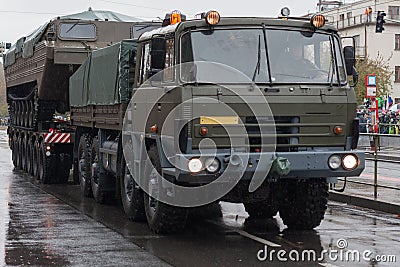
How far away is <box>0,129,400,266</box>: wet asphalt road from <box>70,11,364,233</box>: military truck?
0.50 metres

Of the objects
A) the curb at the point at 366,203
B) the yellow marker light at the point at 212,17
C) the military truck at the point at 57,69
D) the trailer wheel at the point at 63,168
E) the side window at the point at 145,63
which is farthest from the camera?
the trailer wheel at the point at 63,168

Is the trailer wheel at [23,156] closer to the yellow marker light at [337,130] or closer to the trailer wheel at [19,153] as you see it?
the trailer wheel at [19,153]

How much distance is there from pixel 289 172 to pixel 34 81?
11.6 m

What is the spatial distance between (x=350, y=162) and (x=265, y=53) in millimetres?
1754

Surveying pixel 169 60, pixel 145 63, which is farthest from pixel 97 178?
pixel 169 60

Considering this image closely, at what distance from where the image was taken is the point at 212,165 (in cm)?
1015

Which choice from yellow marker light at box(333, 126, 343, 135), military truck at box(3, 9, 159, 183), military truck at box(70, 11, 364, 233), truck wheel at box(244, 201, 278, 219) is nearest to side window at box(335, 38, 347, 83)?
military truck at box(70, 11, 364, 233)

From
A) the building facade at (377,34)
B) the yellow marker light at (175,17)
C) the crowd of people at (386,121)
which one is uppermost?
the building facade at (377,34)

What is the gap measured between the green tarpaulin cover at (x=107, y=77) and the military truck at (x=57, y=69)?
6.58ft

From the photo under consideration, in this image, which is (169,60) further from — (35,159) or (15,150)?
(15,150)

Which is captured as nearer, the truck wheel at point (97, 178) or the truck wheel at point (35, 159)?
the truck wheel at point (97, 178)

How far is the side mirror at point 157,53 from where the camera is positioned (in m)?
10.9

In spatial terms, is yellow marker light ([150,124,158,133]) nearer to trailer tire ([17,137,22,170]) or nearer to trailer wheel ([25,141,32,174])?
trailer wheel ([25,141,32,174])

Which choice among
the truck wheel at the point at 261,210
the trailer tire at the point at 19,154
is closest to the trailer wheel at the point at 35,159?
the trailer tire at the point at 19,154
